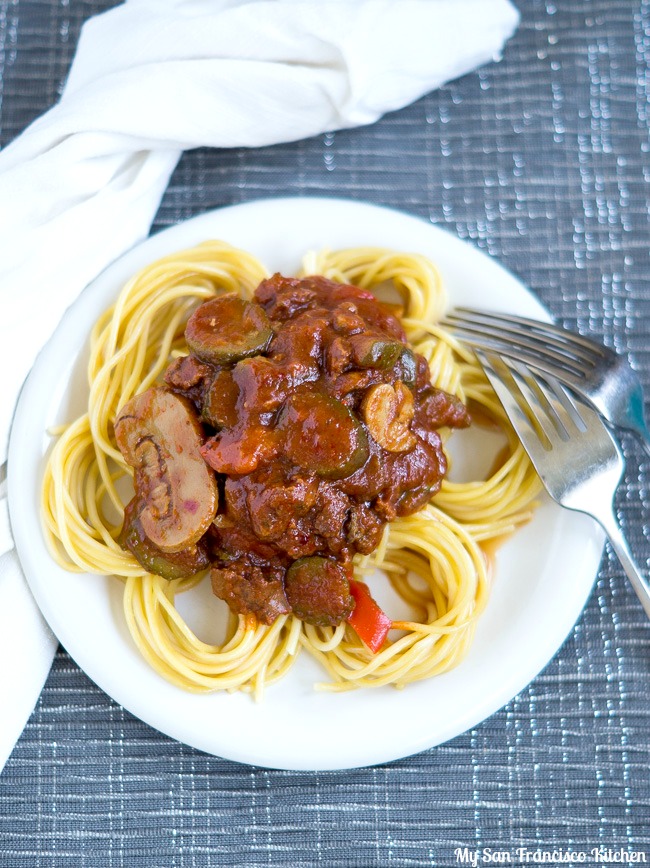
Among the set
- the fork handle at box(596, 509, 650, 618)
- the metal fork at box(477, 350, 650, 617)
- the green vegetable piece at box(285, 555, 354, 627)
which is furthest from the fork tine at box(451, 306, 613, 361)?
the green vegetable piece at box(285, 555, 354, 627)

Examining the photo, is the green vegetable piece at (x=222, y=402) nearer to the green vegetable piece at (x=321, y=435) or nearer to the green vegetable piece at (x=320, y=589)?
the green vegetable piece at (x=321, y=435)

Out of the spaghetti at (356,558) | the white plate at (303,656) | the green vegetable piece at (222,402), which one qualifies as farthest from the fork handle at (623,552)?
the green vegetable piece at (222,402)

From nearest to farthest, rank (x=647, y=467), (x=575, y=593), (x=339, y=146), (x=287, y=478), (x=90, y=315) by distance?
(x=287, y=478), (x=575, y=593), (x=90, y=315), (x=647, y=467), (x=339, y=146)

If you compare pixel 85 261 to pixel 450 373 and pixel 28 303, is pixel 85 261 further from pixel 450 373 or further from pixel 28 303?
pixel 450 373

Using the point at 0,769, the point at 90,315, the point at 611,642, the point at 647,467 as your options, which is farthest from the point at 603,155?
the point at 0,769

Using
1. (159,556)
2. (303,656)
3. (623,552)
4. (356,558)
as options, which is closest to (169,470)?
(159,556)

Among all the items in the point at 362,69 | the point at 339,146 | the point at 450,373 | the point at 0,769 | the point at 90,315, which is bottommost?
the point at 0,769
